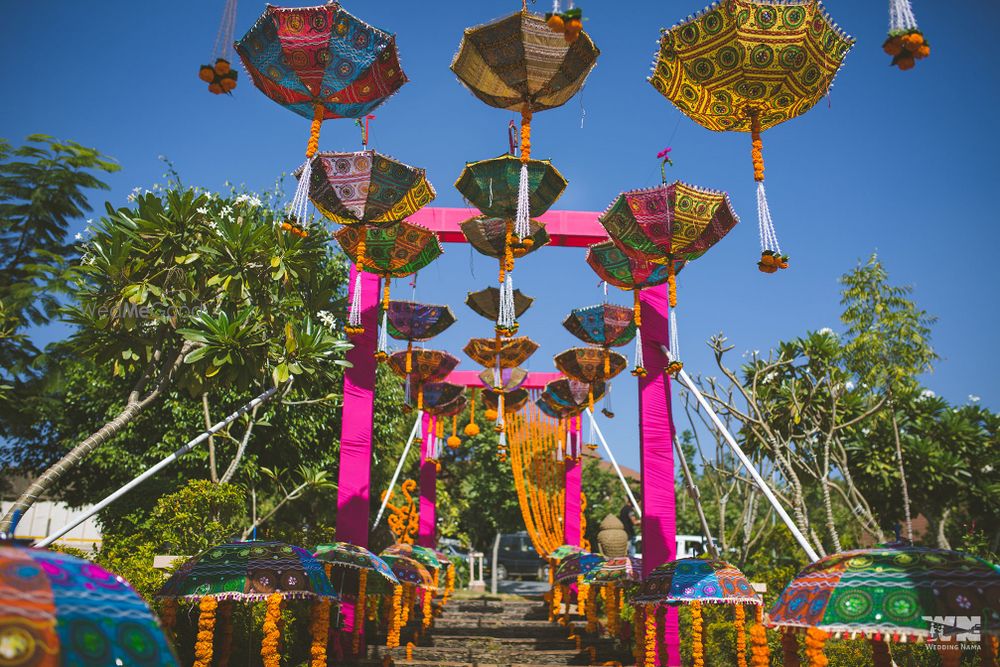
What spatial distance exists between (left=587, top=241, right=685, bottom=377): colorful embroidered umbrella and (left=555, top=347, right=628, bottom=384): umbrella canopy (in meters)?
3.05

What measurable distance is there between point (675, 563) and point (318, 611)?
13.4 ft

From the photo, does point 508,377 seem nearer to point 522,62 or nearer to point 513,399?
point 513,399

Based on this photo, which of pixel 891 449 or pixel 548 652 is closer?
pixel 548 652

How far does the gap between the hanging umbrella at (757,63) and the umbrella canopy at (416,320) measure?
22.7 ft

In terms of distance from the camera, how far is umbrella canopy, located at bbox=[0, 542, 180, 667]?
8.55 feet

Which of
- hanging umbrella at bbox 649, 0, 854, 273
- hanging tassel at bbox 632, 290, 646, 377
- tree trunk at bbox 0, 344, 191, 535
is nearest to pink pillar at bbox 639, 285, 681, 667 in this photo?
hanging tassel at bbox 632, 290, 646, 377

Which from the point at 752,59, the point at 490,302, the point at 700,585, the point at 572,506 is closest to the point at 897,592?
the point at 700,585

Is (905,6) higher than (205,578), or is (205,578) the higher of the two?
(905,6)

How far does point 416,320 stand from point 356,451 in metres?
3.55

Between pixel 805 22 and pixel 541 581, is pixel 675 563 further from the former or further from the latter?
pixel 541 581

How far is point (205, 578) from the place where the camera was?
6859 millimetres

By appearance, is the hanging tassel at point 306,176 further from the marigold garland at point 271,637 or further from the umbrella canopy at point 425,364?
the umbrella canopy at point 425,364

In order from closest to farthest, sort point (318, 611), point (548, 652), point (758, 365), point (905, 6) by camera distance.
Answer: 1. point (905, 6)
2. point (318, 611)
3. point (548, 652)
4. point (758, 365)

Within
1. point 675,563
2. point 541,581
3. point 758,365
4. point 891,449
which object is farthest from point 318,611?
point 541,581
